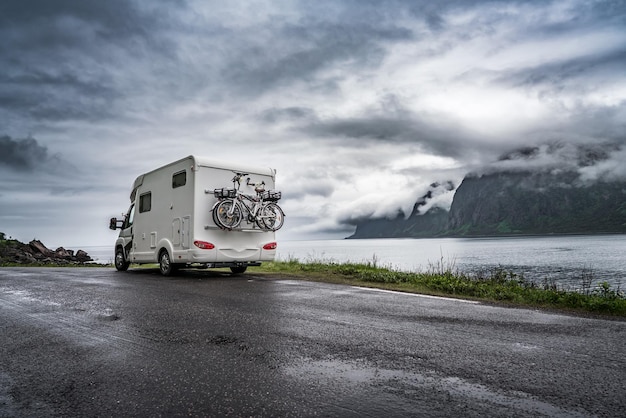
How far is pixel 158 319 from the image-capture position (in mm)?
6309

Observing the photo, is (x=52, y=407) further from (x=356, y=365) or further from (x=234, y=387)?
(x=356, y=365)

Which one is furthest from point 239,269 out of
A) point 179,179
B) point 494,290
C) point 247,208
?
point 494,290

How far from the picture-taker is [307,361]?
13.6 ft

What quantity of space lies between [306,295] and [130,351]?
465 cm

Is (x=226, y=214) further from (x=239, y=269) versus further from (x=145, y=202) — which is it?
(x=145, y=202)

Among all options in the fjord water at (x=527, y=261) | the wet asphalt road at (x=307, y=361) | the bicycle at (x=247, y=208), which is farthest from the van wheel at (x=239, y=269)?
the wet asphalt road at (x=307, y=361)

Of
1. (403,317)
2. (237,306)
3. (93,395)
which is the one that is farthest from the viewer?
(237,306)

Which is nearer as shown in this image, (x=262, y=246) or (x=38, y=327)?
(x=38, y=327)

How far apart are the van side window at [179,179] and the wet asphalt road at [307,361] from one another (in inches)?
240

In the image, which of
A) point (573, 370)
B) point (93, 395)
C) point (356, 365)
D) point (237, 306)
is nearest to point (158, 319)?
point (237, 306)

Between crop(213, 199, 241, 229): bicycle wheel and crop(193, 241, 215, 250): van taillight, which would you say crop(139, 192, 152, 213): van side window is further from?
crop(213, 199, 241, 229): bicycle wheel

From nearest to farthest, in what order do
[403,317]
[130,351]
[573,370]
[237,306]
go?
1. [573,370]
2. [130,351]
3. [403,317]
4. [237,306]

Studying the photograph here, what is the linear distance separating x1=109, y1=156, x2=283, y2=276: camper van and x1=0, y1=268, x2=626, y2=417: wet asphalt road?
17.3 feet

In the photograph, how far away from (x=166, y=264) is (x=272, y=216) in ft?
12.2
